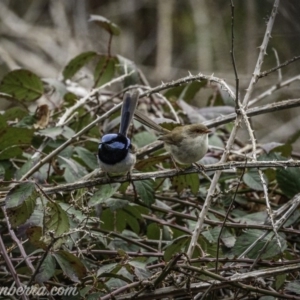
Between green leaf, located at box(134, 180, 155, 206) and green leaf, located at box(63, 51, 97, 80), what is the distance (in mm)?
1524

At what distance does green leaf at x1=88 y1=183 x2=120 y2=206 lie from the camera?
2.95 meters

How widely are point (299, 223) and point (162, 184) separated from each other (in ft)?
2.55

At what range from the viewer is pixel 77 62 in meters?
4.43

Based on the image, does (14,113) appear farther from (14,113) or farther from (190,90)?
(190,90)

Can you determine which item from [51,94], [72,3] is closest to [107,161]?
[51,94]

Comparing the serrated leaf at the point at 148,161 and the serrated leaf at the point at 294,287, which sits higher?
the serrated leaf at the point at 148,161

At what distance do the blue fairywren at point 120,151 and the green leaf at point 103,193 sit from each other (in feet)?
0.61

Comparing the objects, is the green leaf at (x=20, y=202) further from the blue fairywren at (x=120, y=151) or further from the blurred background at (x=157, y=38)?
the blurred background at (x=157, y=38)

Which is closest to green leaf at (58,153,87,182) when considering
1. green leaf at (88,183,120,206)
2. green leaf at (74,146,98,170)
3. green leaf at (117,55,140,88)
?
green leaf at (74,146,98,170)

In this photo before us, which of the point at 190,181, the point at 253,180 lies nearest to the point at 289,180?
the point at 253,180

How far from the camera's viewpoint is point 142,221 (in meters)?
3.47

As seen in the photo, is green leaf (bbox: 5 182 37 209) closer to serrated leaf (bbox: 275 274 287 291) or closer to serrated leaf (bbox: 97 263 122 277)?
serrated leaf (bbox: 97 263 122 277)

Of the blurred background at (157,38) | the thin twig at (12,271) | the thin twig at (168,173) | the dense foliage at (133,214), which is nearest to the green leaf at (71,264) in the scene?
the dense foliage at (133,214)

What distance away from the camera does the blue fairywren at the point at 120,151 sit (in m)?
3.20
